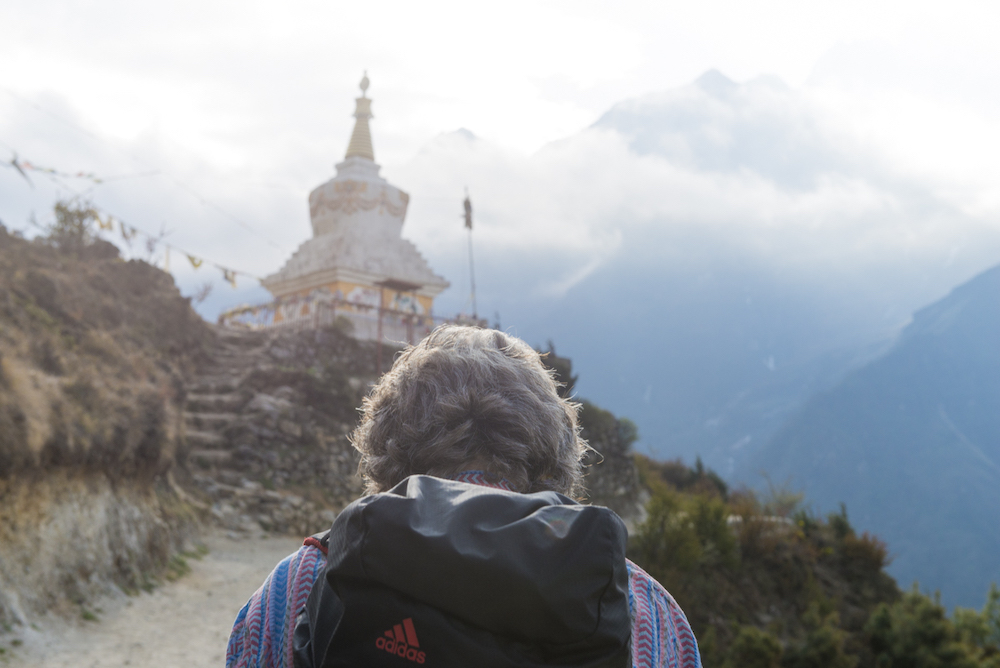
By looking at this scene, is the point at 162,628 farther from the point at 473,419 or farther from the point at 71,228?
the point at 71,228

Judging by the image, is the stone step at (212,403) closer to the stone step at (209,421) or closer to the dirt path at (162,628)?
the stone step at (209,421)

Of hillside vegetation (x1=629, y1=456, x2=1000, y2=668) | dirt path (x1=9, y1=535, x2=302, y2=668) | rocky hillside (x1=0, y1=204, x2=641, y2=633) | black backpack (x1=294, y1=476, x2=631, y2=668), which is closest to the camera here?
black backpack (x1=294, y1=476, x2=631, y2=668)

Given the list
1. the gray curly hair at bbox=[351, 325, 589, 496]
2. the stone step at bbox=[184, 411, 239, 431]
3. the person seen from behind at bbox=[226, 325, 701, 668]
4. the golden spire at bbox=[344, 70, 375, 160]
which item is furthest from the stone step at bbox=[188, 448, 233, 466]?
the golden spire at bbox=[344, 70, 375, 160]

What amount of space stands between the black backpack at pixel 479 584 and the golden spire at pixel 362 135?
87.1ft

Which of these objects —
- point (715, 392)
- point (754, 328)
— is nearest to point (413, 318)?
point (715, 392)

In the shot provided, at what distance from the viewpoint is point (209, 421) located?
1443cm

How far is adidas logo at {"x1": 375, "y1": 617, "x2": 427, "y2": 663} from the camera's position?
1.27m

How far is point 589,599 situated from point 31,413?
7.94 meters

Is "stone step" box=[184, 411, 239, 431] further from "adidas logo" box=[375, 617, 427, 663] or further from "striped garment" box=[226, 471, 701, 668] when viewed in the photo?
"adidas logo" box=[375, 617, 427, 663]

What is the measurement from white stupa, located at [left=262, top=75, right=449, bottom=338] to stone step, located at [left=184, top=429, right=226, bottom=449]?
8.48m

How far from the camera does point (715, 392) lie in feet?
509

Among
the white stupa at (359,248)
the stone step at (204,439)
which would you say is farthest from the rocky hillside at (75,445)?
the white stupa at (359,248)

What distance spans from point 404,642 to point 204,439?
44.8 feet

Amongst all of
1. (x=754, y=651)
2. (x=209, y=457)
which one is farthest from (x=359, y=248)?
(x=754, y=651)
